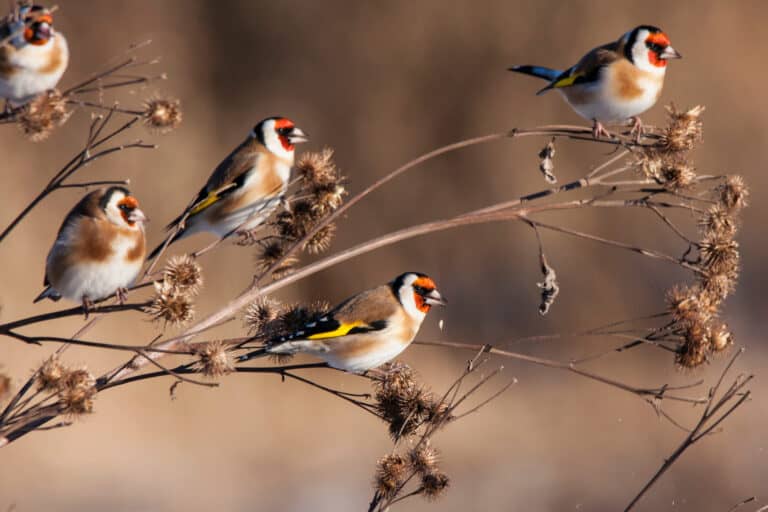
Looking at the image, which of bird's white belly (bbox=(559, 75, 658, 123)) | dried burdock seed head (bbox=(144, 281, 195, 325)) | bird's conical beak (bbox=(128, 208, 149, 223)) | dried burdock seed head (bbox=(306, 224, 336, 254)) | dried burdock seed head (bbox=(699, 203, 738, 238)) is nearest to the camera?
dried burdock seed head (bbox=(144, 281, 195, 325))

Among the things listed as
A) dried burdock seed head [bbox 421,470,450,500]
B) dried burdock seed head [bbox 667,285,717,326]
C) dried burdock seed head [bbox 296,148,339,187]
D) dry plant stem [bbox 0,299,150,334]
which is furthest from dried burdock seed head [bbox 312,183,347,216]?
dried burdock seed head [bbox 667,285,717,326]

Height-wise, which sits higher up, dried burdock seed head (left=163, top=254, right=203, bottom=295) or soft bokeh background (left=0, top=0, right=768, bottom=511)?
soft bokeh background (left=0, top=0, right=768, bottom=511)

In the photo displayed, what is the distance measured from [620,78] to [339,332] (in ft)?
3.46

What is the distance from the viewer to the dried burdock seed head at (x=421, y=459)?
2.17 meters

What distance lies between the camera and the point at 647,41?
3.10 m

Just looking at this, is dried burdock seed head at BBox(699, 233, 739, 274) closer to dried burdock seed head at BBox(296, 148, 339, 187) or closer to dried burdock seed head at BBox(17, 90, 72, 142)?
dried burdock seed head at BBox(296, 148, 339, 187)

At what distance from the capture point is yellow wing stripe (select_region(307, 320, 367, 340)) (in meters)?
2.58

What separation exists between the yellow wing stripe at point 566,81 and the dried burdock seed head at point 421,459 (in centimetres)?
134

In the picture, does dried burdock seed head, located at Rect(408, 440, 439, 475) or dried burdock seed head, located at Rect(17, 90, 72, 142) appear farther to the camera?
dried burdock seed head, located at Rect(408, 440, 439, 475)

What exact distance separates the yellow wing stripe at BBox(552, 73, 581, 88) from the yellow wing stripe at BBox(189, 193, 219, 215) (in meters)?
1.02

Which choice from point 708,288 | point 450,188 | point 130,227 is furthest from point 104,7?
point 708,288

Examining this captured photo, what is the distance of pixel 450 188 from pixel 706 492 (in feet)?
8.09

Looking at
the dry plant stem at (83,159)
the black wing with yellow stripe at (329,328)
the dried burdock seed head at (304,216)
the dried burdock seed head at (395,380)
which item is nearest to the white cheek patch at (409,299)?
the black wing with yellow stripe at (329,328)

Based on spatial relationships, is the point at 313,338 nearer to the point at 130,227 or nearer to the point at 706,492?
the point at 130,227
